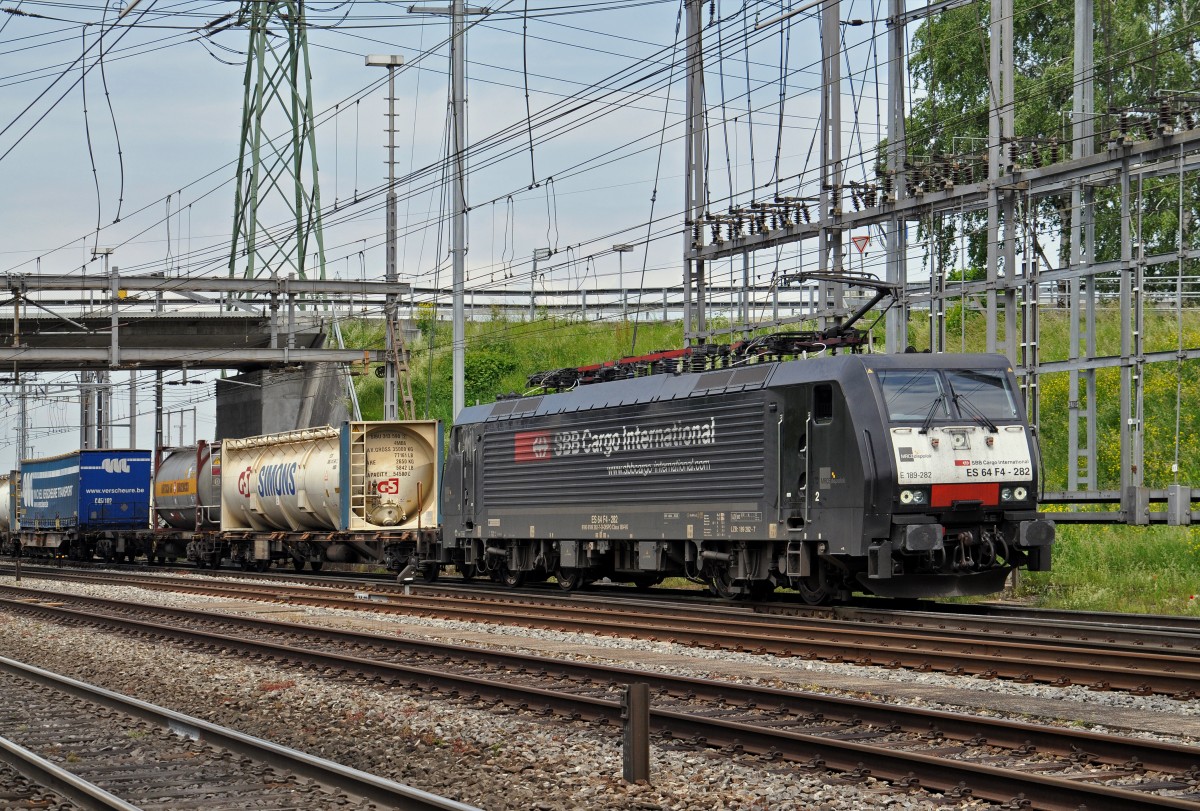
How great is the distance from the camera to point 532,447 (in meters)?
26.5

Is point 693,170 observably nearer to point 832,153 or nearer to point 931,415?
point 832,153

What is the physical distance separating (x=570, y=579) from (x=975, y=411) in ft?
30.9

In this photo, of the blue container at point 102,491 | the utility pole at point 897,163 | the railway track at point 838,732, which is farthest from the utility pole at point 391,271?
the railway track at point 838,732

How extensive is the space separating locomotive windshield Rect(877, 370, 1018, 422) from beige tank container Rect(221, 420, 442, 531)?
15.2 meters

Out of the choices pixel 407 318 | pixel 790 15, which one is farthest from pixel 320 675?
pixel 407 318

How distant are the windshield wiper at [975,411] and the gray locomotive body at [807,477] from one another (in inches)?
0.8

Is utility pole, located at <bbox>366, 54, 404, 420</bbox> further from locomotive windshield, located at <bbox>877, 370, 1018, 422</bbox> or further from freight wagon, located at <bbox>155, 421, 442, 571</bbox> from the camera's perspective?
locomotive windshield, located at <bbox>877, 370, 1018, 422</bbox>

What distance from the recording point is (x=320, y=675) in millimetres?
15484

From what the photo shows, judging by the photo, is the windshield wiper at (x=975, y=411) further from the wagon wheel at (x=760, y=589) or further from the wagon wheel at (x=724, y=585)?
the wagon wheel at (x=724, y=585)

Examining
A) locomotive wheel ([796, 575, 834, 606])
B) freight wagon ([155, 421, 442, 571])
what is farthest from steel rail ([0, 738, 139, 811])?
freight wagon ([155, 421, 442, 571])

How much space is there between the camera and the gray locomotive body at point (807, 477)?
1859 centimetres

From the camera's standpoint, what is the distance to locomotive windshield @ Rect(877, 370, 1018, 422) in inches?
744

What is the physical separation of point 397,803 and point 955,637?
29.1 feet

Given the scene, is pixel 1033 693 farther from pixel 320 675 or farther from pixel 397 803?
pixel 320 675
